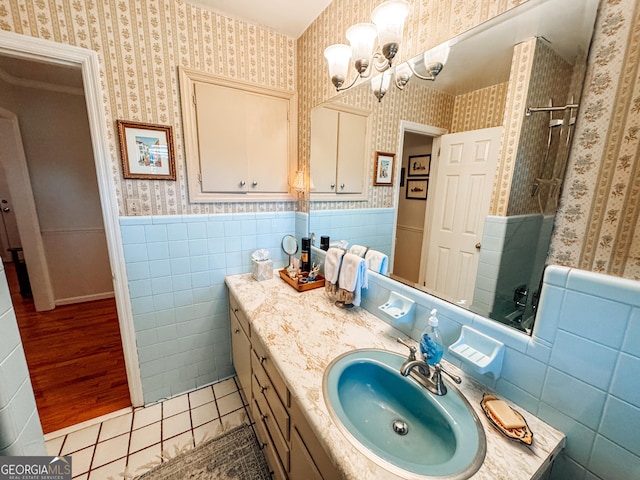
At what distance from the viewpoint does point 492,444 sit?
2.03ft

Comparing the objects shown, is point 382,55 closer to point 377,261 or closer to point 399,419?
point 377,261

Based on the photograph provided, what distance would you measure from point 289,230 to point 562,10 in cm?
165

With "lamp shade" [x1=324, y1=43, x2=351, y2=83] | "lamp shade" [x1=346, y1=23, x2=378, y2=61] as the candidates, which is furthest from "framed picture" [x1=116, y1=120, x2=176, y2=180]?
"lamp shade" [x1=346, y1=23, x2=378, y2=61]

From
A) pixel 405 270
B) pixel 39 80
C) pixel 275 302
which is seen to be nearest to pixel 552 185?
pixel 405 270

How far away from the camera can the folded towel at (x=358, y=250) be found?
139 cm

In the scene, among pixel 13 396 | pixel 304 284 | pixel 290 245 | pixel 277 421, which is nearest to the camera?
pixel 13 396

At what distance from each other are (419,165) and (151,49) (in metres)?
1.56

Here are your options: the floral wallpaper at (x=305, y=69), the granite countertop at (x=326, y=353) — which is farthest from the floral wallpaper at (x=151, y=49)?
the granite countertop at (x=326, y=353)

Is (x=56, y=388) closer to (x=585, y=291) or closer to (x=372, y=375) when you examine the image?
(x=372, y=375)

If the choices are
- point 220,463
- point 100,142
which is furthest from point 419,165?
point 220,463

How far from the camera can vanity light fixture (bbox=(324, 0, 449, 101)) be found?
918 mm

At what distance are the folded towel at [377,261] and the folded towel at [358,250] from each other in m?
0.03

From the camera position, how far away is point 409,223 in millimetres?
1165

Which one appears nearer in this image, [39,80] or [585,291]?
[585,291]
